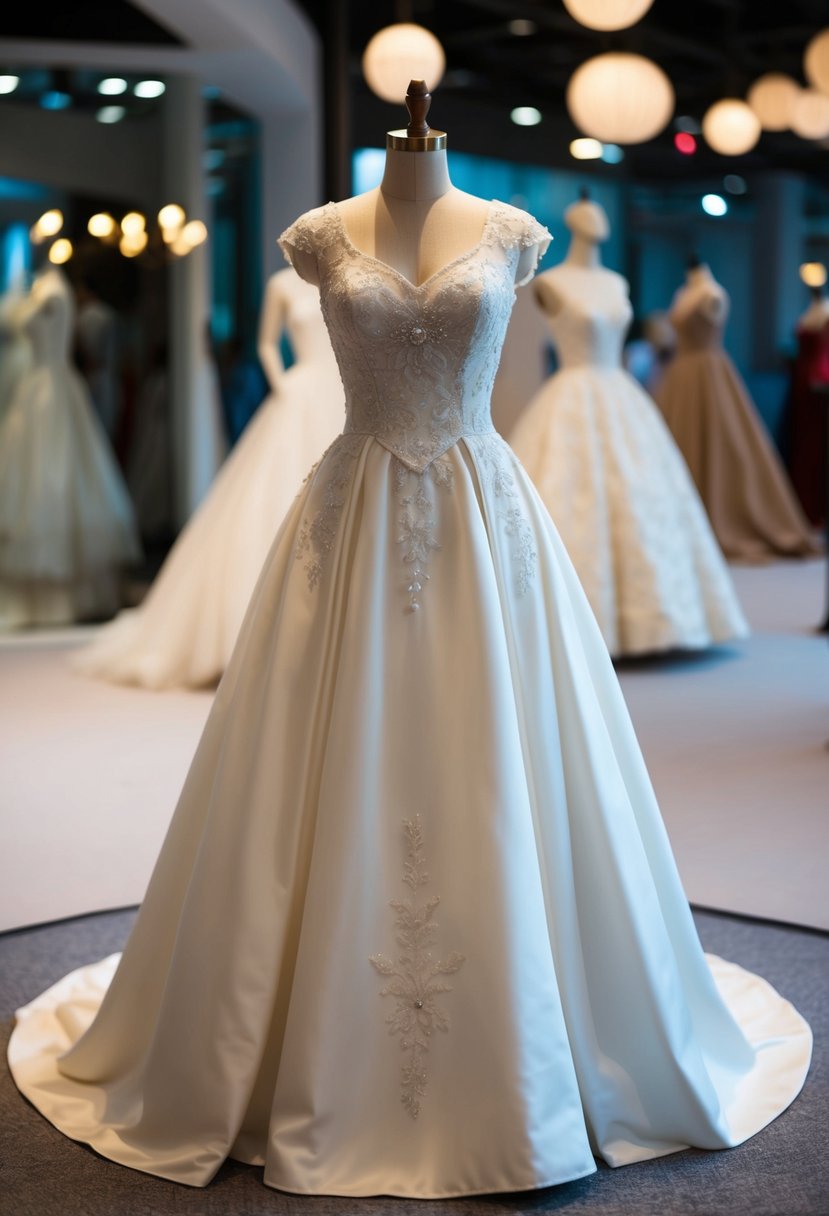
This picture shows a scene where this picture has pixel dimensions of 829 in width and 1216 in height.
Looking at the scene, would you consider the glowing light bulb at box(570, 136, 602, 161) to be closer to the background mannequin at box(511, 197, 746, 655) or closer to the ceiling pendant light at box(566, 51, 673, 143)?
the ceiling pendant light at box(566, 51, 673, 143)

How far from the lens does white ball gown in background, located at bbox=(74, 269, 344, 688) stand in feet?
17.1

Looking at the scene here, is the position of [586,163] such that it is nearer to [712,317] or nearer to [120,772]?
[712,317]

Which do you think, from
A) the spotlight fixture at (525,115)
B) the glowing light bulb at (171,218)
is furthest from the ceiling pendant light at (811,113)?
the glowing light bulb at (171,218)

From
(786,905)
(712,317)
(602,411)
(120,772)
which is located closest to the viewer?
(786,905)

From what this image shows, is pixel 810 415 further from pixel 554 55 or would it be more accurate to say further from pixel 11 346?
pixel 11 346

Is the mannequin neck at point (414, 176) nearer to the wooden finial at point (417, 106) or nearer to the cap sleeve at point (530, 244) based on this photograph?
the wooden finial at point (417, 106)

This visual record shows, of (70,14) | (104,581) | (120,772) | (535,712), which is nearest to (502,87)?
(70,14)

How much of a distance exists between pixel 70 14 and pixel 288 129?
1.38 meters

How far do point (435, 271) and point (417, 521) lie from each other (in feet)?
1.30

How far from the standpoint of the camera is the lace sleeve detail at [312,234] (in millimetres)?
2145

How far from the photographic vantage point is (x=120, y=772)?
13.5ft

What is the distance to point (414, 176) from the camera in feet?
6.97

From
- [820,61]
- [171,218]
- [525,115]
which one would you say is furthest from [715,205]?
[171,218]

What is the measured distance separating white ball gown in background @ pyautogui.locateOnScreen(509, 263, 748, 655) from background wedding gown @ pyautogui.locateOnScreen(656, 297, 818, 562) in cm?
360
